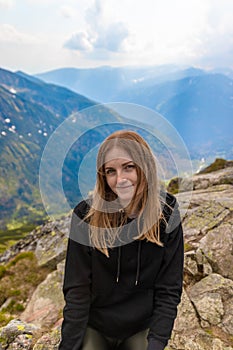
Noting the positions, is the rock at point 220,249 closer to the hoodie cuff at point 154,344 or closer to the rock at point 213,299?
the rock at point 213,299

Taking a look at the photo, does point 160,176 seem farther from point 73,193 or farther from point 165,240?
point 73,193

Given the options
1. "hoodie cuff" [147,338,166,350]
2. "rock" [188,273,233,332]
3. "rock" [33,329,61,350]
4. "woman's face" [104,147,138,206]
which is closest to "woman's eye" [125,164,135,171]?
"woman's face" [104,147,138,206]

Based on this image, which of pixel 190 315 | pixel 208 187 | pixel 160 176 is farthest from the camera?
pixel 208 187

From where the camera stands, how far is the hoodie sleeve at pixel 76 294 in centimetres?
479

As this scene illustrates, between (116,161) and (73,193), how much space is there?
3.49 feet

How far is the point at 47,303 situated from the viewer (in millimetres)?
10586

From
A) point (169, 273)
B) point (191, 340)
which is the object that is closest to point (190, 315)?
point (191, 340)

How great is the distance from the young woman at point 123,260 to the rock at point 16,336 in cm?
243

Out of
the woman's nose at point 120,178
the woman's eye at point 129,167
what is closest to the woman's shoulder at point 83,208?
the woman's nose at point 120,178

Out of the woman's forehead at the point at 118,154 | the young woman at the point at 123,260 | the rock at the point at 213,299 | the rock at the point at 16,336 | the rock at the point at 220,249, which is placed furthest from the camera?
the rock at the point at 220,249

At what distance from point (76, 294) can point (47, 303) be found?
642 centimetres

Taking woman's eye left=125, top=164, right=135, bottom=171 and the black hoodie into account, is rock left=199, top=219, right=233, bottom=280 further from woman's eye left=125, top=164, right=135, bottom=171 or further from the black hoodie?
woman's eye left=125, top=164, right=135, bottom=171

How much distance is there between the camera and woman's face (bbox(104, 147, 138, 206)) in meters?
4.52

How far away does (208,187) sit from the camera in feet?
59.2
